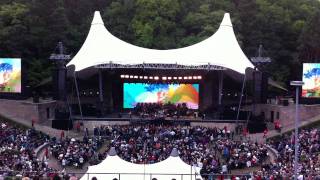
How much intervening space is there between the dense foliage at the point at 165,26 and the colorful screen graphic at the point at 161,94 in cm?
778

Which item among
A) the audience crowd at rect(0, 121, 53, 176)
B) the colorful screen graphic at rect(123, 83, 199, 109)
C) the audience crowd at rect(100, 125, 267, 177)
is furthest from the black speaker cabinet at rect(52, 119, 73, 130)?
the colorful screen graphic at rect(123, 83, 199, 109)

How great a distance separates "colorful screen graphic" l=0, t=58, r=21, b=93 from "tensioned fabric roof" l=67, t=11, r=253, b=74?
136 inches

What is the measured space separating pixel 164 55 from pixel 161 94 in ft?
17.0

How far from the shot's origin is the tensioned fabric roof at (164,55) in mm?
37125

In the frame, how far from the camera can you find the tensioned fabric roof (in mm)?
37125

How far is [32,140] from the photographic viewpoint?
31.0 m

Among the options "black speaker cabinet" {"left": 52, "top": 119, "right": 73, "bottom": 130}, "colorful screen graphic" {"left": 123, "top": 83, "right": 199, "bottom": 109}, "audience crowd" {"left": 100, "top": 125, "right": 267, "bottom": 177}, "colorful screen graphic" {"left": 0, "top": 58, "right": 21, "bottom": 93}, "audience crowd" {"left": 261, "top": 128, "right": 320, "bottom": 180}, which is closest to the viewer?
"audience crowd" {"left": 261, "top": 128, "right": 320, "bottom": 180}

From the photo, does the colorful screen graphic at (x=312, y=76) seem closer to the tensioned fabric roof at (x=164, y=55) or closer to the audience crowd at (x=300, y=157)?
the audience crowd at (x=300, y=157)

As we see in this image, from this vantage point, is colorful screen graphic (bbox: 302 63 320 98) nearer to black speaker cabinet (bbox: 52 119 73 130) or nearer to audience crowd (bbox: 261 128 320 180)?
audience crowd (bbox: 261 128 320 180)

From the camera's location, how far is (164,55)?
127 ft

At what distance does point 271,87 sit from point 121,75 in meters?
12.4

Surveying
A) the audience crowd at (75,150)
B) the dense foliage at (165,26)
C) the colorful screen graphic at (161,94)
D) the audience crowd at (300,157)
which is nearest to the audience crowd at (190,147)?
the audience crowd at (75,150)

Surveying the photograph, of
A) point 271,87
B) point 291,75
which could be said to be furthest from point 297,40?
point 271,87

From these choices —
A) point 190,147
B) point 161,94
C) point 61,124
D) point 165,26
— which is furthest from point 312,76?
point 165,26
